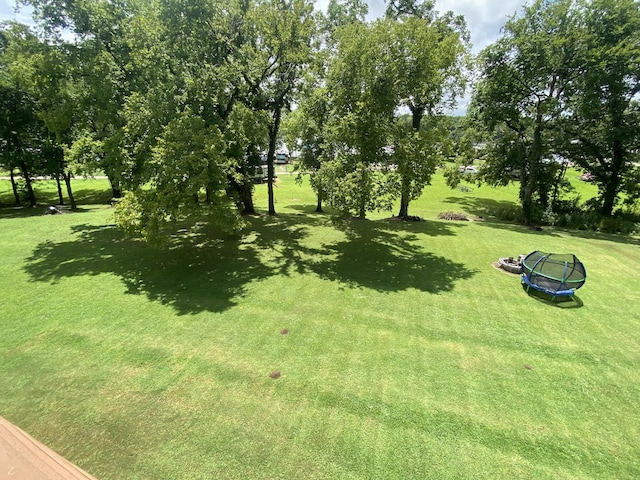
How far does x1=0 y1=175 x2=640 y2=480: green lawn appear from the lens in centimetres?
484

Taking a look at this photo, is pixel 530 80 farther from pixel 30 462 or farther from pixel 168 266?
pixel 30 462

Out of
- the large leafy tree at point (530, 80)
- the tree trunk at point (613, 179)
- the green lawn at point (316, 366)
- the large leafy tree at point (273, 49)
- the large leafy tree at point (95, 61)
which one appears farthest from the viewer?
the tree trunk at point (613, 179)

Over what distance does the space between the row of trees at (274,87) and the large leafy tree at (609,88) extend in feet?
0.30

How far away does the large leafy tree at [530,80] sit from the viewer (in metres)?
18.0

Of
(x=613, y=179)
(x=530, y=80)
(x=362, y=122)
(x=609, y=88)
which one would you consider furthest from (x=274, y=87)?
(x=613, y=179)

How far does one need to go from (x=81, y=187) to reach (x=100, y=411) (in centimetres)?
3450

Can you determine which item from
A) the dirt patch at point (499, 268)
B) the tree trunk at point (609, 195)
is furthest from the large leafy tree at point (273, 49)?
the tree trunk at point (609, 195)

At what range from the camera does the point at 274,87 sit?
15703mm

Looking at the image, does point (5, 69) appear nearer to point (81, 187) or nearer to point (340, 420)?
point (81, 187)

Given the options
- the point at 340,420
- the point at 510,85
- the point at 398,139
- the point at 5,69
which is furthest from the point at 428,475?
the point at 5,69

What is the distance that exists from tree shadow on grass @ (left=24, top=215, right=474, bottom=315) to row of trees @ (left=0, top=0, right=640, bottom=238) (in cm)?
202

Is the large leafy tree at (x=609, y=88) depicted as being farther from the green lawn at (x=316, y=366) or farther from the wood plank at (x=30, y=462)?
the wood plank at (x=30, y=462)

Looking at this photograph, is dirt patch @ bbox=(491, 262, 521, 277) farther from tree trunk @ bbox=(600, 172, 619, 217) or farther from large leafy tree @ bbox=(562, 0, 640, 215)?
tree trunk @ bbox=(600, 172, 619, 217)

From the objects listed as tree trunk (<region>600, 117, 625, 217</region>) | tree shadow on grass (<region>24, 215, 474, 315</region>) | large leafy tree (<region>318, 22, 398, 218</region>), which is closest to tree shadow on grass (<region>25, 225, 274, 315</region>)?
tree shadow on grass (<region>24, 215, 474, 315</region>)
